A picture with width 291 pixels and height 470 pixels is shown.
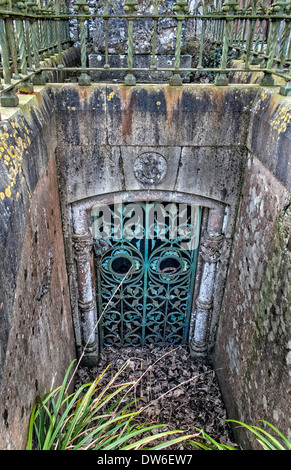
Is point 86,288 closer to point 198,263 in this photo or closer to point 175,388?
point 198,263

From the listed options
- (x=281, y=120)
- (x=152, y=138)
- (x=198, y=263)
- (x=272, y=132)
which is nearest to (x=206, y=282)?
(x=198, y=263)

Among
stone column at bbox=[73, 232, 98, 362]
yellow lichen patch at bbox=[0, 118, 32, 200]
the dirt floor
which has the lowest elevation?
the dirt floor

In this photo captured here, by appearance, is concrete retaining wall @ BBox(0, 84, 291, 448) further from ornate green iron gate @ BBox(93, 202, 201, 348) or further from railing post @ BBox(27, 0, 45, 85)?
ornate green iron gate @ BBox(93, 202, 201, 348)

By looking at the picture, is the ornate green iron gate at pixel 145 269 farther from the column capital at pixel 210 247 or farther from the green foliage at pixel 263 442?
the green foliage at pixel 263 442

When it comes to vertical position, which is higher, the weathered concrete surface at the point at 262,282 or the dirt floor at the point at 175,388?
the weathered concrete surface at the point at 262,282

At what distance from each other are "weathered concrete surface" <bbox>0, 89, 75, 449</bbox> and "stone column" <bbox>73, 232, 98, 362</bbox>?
12.5 inches

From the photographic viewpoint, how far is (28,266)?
7.01 feet

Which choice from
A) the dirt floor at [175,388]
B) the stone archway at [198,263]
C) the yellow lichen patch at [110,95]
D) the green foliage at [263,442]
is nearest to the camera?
the green foliage at [263,442]

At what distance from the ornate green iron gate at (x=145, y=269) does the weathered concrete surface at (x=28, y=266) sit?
0.67m

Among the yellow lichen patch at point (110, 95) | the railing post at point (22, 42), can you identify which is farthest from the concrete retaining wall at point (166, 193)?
the railing post at point (22, 42)

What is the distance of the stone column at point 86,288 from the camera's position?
350cm

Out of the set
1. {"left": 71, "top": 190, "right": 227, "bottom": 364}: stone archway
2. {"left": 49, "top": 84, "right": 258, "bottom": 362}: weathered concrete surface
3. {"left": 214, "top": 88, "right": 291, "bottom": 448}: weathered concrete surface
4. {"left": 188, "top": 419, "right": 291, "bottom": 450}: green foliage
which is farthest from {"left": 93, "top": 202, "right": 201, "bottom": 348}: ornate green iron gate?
{"left": 188, "top": 419, "right": 291, "bottom": 450}: green foliage

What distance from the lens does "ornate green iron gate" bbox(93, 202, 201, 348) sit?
142 inches
